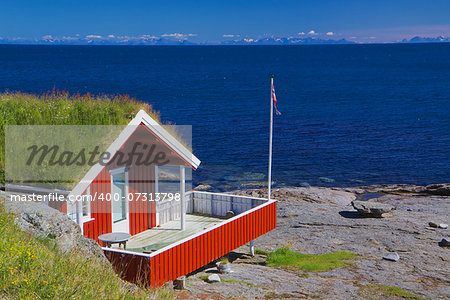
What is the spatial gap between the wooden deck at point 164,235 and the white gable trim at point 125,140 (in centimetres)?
254

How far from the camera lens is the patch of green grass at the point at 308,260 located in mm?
20844

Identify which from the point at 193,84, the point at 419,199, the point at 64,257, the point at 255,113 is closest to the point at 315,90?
the point at 193,84

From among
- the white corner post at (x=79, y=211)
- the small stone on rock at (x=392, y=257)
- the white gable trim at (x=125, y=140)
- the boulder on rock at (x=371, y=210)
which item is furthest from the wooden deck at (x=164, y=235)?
the boulder on rock at (x=371, y=210)

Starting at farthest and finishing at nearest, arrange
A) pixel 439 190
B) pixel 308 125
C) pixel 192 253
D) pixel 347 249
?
pixel 308 125 → pixel 439 190 → pixel 347 249 → pixel 192 253

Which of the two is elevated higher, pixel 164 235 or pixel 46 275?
pixel 46 275

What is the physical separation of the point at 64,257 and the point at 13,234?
114 cm

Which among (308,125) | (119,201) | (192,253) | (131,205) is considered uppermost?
(119,201)

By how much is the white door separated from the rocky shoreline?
10.1 feet

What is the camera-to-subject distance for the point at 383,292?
18000mm

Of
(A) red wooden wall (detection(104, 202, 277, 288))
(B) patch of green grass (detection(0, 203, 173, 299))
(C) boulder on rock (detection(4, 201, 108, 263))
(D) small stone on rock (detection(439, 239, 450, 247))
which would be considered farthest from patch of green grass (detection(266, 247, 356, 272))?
(B) patch of green grass (detection(0, 203, 173, 299))

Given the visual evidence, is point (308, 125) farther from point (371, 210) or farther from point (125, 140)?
point (125, 140)

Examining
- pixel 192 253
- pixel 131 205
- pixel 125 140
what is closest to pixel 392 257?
pixel 192 253

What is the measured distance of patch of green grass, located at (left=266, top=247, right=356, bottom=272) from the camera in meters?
20.8

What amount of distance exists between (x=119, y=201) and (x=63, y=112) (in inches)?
201
